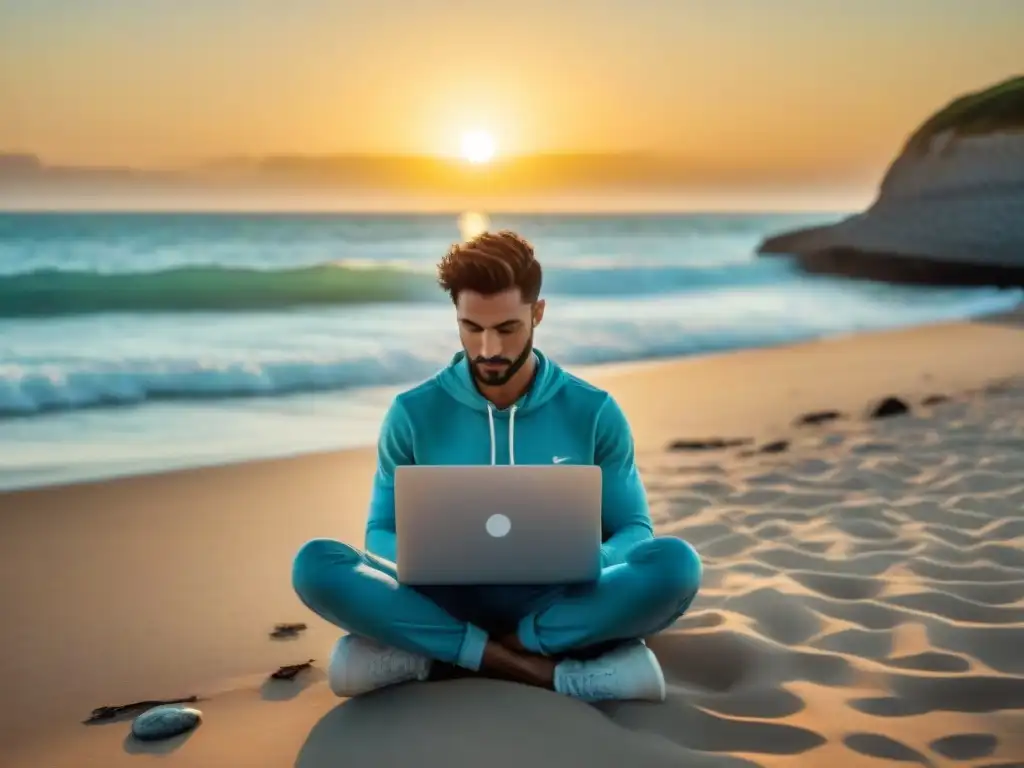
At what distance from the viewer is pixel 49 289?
12.7 m

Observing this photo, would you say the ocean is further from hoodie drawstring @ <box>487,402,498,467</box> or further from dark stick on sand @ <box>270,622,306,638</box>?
hoodie drawstring @ <box>487,402,498,467</box>

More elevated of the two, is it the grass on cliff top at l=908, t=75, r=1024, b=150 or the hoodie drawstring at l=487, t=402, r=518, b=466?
the grass on cliff top at l=908, t=75, r=1024, b=150

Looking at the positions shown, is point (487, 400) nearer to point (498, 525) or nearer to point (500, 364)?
point (500, 364)

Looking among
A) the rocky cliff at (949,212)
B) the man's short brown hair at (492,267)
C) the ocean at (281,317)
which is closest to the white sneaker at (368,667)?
the man's short brown hair at (492,267)

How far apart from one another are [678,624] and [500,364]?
87 cm

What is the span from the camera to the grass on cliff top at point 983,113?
1360 centimetres

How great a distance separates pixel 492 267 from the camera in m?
2.15

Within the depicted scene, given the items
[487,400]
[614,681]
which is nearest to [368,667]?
[614,681]

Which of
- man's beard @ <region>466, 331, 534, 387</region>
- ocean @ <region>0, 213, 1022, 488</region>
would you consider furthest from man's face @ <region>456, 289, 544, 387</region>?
ocean @ <region>0, 213, 1022, 488</region>

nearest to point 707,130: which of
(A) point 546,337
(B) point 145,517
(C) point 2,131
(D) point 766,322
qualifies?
(D) point 766,322

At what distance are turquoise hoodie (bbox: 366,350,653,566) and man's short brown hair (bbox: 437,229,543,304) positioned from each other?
210 millimetres

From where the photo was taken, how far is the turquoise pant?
2.12m

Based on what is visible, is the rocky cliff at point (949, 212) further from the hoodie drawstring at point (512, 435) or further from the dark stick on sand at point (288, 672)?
the dark stick on sand at point (288, 672)

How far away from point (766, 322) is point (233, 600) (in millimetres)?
8468
